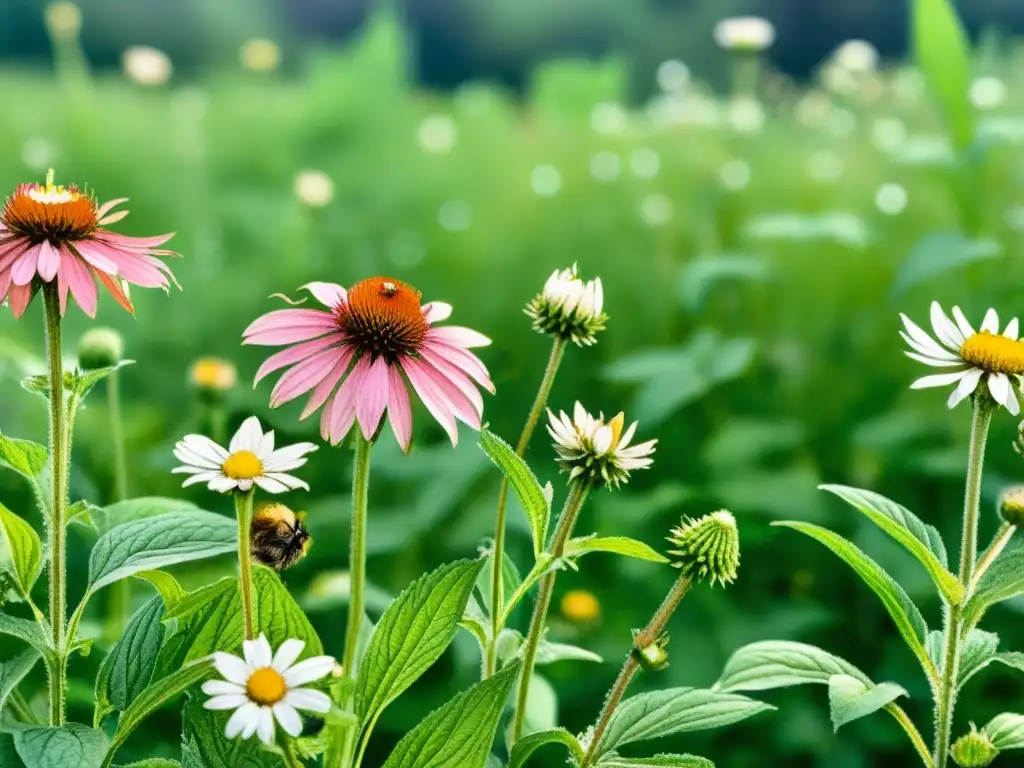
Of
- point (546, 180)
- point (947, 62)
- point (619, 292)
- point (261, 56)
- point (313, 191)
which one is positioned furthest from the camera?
point (261, 56)

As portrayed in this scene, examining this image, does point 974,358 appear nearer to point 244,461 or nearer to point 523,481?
point 523,481

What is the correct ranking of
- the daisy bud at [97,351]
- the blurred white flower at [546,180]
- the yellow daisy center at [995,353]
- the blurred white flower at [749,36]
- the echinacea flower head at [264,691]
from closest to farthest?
the echinacea flower head at [264,691] < the yellow daisy center at [995,353] < the daisy bud at [97,351] < the blurred white flower at [546,180] < the blurred white flower at [749,36]

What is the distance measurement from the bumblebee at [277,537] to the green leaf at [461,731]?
10cm

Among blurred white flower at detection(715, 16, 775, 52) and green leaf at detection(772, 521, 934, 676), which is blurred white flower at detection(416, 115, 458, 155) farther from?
green leaf at detection(772, 521, 934, 676)

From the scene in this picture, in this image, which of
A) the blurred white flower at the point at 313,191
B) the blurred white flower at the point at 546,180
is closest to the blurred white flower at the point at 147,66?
the blurred white flower at the point at 313,191

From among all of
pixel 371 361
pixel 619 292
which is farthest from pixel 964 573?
pixel 619 292

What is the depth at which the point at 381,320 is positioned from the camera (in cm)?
49

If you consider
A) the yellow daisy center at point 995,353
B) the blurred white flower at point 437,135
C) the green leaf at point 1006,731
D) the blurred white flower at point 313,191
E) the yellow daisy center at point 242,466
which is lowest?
the green leaf at point 1006,731

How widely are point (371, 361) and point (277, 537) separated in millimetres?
95

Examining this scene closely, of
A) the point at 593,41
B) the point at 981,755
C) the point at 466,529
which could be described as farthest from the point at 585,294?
the point at 593,41

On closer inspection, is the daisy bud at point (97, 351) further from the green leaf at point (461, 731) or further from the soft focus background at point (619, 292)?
the green leaf at point (461, 731)

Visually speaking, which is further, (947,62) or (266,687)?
(947,62)

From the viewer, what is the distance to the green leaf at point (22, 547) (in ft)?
1.56

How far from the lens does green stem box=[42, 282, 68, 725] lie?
464 mm
